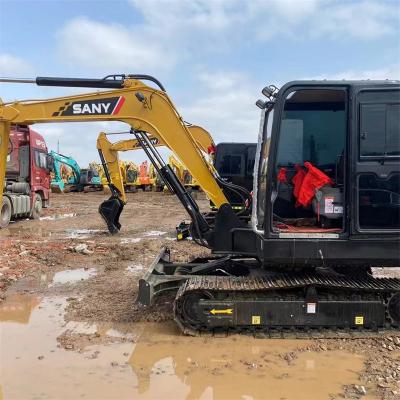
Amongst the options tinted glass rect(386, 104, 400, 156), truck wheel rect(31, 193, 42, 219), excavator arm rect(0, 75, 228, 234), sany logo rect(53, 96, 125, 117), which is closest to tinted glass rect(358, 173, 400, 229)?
tinted glass rect(386, 104, 400, 156)

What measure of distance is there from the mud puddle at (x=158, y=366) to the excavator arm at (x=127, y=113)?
197cm

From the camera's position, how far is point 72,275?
8.20 m

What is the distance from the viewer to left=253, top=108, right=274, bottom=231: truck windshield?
213 inches

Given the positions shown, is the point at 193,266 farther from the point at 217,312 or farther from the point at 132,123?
the point at 132,123

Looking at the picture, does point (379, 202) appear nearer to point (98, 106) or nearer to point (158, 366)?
point (158, 366)

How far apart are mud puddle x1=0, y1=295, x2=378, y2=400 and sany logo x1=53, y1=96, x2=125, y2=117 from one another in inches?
111

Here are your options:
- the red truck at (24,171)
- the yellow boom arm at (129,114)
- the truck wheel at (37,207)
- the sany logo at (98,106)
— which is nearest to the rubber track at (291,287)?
the yellow boom arm at (129,114)

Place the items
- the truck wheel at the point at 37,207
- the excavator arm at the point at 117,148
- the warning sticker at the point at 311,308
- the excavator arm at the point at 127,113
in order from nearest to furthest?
the warning sticker at the point at 311,308
the excavator arm at the point at 127,113
the excavator arm at the point at 117,148
the truck wheel at the point at 37,207

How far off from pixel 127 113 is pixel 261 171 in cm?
218

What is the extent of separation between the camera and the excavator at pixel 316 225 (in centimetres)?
501

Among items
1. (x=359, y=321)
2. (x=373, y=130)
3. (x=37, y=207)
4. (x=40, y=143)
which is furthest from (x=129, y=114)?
(x=37, y=207)

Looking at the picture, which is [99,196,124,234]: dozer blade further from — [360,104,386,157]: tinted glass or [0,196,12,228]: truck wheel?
[360,104,386,157]: tinted glass

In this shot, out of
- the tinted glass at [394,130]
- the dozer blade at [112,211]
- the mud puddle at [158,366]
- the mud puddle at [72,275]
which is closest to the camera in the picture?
the mud puddle at [158,366]

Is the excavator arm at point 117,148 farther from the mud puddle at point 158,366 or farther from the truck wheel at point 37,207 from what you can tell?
the mud puddle at point 158,366
